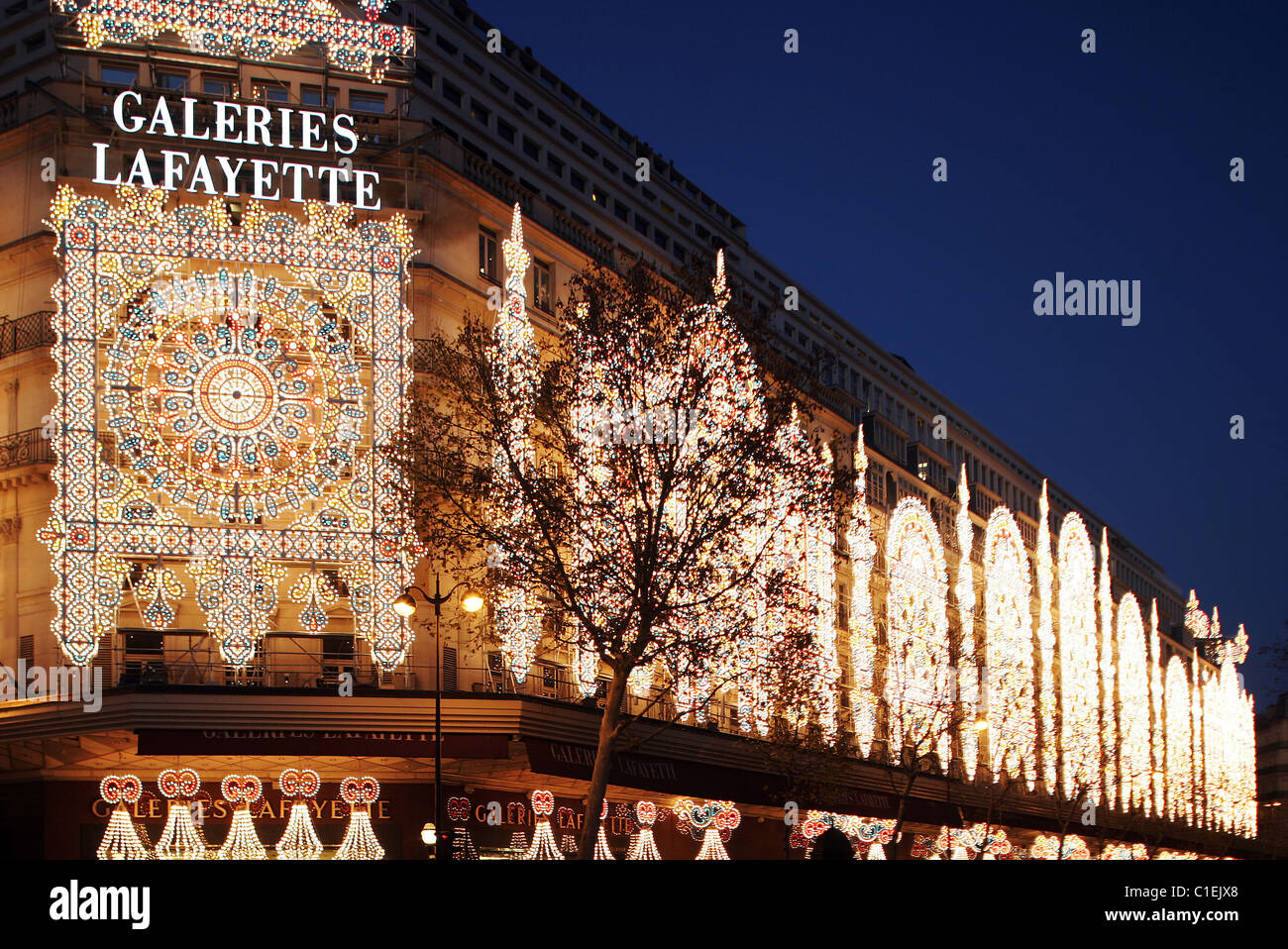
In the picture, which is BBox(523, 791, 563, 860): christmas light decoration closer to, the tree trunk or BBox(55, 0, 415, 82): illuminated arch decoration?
the tree trunk

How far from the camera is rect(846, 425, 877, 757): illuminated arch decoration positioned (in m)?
62.5

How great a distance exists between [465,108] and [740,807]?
31.6 m

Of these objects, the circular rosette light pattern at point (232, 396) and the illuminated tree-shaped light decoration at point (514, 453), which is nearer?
the illuminated tree-shaped light decoration at point (514, 453)

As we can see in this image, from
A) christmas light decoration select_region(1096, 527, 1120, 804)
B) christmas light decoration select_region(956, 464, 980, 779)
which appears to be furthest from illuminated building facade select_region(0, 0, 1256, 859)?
christmas light decoration select_region(1096, 527, 1120, 804)

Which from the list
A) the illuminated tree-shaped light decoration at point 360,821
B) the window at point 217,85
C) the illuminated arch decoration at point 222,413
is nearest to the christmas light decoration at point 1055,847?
the illuminated tree-shaped light decoration at point 360,821

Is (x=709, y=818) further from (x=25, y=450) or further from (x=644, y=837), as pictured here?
(x=25, y=450)

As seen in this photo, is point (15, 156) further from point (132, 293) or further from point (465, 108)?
point (465, 108)

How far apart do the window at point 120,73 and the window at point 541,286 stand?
13.6 meters

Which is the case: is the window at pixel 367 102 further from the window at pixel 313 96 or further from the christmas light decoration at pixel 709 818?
the christmas light decoration at pixel 709 818

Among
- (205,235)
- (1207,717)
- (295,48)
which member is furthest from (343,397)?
(1207,717)

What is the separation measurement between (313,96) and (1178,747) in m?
92.1

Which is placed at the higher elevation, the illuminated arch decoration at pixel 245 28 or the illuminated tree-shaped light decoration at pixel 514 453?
the illuminated arch decoration at pixel 245 28

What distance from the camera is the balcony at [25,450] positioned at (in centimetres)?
4016

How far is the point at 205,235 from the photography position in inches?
1606
